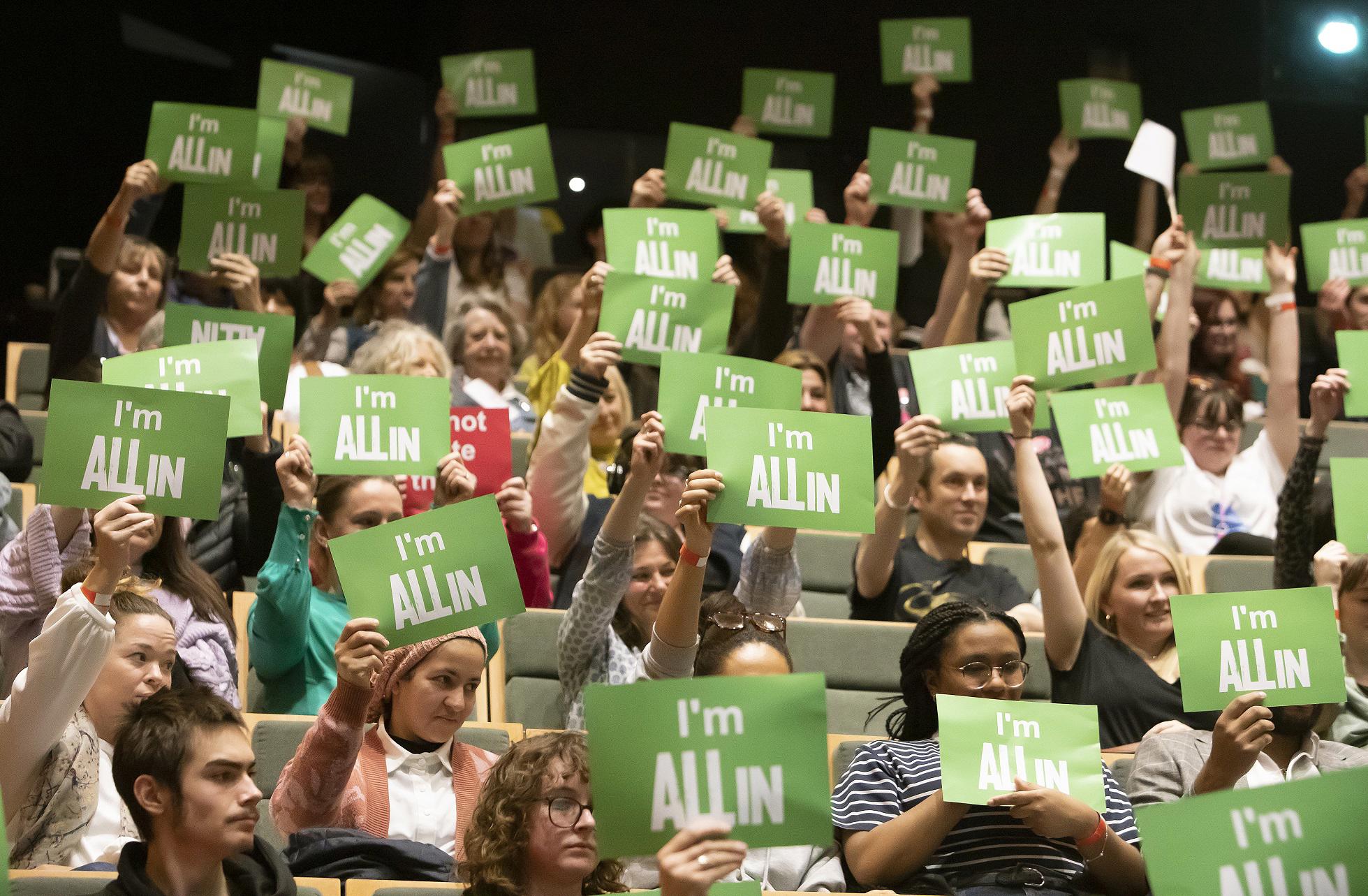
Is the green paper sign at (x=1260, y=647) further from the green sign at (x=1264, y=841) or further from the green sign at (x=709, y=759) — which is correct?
the green sign at (x=709, y=759)

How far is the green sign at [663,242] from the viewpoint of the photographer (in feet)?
16.4

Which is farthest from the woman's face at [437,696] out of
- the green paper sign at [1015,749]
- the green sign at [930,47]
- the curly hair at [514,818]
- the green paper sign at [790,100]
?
the green sign at [930,47]

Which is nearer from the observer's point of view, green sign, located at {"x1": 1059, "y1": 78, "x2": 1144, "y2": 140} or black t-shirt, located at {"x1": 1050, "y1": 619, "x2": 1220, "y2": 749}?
black t-shirt, located at {"x1": 1050, "y1": 619, "x2": 1220, "y2": 749}

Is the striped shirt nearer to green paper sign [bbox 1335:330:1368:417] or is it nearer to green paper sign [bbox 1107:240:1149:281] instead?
green paper sign [bbox 1335:330:1368:417]

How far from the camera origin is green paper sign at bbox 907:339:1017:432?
4480 millimetres

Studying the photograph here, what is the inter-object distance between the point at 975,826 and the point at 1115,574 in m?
1.30

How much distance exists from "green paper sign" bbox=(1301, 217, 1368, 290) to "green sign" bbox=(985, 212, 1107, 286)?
3.37 ft

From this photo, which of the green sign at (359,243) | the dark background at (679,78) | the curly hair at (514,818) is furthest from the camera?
the dark background at (679,78)

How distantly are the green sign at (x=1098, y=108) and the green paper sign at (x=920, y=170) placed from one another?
1339 millimetres

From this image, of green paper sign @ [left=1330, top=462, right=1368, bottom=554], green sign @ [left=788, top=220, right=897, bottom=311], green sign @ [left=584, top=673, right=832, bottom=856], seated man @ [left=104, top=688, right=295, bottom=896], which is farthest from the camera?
green sign @ [left=788, top=220, right=897, bottom=311]

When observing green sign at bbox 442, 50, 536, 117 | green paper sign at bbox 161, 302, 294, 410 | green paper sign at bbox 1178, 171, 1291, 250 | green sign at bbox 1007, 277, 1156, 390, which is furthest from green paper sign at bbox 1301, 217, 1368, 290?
green paper sign at bbox 161, 302, 294, 410

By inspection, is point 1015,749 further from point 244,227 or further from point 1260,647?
point 244,227

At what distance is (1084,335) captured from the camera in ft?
15.0

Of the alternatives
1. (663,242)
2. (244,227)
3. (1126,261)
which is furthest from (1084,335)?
(244,227)
